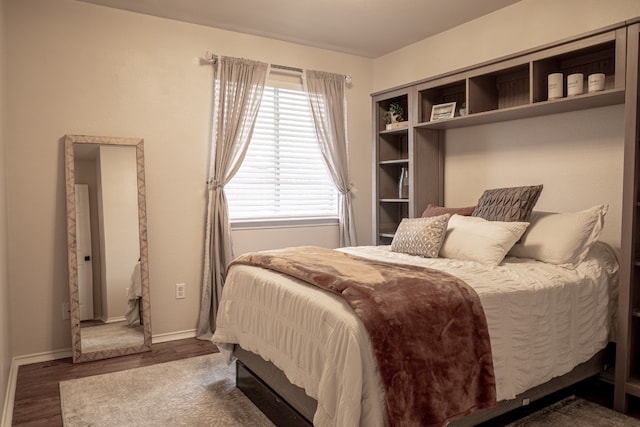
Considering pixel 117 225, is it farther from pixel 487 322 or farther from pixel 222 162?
pixel 487 322

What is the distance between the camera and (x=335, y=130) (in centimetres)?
Result: 454

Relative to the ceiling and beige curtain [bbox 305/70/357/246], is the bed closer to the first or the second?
beige curtain [bbox 305/70/357/246]

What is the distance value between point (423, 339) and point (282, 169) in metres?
2.80

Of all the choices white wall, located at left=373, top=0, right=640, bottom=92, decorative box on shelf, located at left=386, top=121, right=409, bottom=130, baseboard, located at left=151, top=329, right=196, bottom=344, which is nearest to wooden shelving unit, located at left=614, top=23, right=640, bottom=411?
white wall, located at left=373, top=0, right=640, bottom=92

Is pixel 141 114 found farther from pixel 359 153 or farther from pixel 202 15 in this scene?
pixel 359 153

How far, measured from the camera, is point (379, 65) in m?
4.81

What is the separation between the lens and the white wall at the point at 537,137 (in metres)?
2.98

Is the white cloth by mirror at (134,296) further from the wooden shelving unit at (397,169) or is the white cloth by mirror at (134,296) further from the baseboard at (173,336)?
the wooden shelving unit at (397,169)

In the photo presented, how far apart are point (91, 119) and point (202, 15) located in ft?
3.95

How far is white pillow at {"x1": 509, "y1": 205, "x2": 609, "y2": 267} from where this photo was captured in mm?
2672

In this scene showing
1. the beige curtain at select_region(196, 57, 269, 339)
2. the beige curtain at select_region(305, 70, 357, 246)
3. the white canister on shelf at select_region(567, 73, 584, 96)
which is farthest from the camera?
the beige curtain at select_region(305, 70, 357, 246)

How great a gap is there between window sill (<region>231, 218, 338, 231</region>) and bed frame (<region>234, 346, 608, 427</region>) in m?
1.46

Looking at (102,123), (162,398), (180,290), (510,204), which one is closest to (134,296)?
(180,290)

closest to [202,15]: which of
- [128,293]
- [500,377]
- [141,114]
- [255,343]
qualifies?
[141,114]
